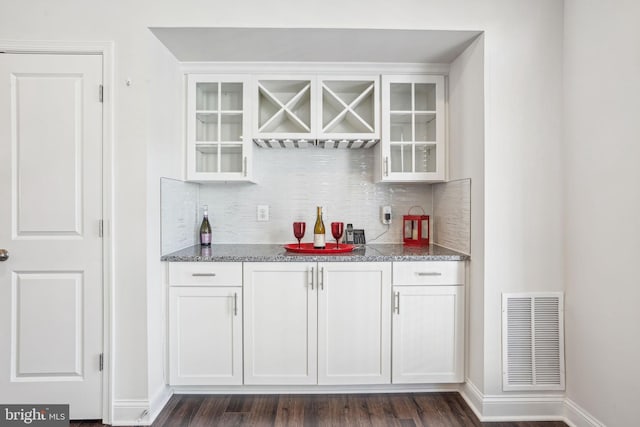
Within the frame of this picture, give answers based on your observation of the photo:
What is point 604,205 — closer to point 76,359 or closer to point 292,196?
point 292,196

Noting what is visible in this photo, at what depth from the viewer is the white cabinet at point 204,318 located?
6.86 ft

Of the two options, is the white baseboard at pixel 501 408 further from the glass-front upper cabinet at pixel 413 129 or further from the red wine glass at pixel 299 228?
the glass-front upper cabinet at pixel 413 129

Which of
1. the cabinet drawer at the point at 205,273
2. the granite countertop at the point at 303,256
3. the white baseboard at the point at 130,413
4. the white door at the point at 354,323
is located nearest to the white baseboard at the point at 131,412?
the white baseboard at the point at 130,413

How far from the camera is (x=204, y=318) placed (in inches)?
82.5

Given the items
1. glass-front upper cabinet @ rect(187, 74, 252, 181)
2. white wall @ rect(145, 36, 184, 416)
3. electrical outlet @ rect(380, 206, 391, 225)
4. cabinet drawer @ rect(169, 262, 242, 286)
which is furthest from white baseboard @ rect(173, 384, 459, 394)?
glass-front upper cabinet @ rect(187, 74, 252, 181)

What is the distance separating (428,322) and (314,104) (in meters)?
1.61

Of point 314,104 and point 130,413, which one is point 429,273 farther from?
point 130,413

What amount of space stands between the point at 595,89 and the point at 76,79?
273 cm

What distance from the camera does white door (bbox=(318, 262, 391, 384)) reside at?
211 centimetres

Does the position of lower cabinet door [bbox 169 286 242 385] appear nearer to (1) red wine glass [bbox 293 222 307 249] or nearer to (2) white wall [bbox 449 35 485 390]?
(1) red wine glass [bbox 293 222 307 249]

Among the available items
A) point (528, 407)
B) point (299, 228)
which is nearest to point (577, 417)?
point (528, 407)

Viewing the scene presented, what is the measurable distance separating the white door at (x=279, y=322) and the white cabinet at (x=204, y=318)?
73mm

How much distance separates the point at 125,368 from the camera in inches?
74.8

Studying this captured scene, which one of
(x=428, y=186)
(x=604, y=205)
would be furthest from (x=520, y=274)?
(x=428, y=186)
